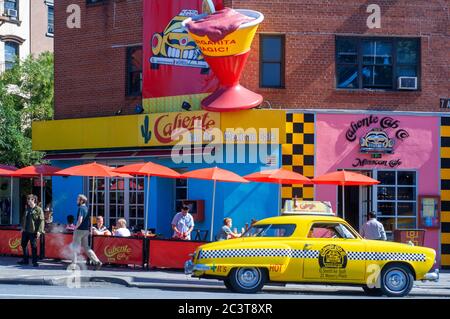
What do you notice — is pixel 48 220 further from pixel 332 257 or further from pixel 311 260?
pixel 332 257

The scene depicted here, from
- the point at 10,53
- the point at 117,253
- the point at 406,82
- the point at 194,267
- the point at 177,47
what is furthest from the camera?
the point at 10,53

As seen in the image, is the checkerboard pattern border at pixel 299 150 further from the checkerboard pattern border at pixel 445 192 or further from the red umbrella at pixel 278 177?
the checkerboard pattern border at pixel 445 192

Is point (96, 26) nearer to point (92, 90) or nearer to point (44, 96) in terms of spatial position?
point (92, 90)

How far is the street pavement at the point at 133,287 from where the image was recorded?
1585 cm

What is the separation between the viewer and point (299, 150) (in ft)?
76.1

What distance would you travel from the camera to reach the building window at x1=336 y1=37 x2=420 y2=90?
23.8 m

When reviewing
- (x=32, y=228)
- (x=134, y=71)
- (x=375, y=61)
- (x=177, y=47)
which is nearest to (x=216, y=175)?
(x=32, y=228)

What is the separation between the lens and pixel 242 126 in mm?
22750

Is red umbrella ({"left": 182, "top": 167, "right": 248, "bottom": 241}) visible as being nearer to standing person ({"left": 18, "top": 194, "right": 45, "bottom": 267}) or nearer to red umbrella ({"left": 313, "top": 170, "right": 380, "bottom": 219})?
red umbrella ({"left": 313, "top": 170, "right": 380, "bottom": 219})

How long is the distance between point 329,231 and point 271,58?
7.92m

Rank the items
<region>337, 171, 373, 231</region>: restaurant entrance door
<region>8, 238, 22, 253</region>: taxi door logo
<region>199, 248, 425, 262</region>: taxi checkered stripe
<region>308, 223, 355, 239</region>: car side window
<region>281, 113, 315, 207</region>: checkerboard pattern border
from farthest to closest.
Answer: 1. <region>337, 171, 373, 231</region>: restaurant entrance door
2. <region>281, 113, 315, 207</region>: checkerboard pattern border
3. <region>8, 238, 22, 253</region>: taxi door logo
4. <region>308, 223, 355, 239</region>: car side window
5. <region>199, 248, 425, 262</region>: taxi checkered stripe

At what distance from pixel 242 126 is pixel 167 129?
7.63 ft

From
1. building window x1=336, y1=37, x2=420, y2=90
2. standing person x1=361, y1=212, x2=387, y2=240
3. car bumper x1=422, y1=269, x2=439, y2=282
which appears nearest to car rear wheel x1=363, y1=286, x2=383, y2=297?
car bumper x1=422, y1=269, x2=439, y2=282
